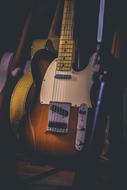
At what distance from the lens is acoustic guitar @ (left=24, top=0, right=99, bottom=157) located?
6.70ft

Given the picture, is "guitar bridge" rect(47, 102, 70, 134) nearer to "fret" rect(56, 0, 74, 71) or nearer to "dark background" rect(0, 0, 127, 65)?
"fret" rect(56, 0, 74, 71)

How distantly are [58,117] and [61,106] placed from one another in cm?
8

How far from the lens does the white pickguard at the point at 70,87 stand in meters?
2.06

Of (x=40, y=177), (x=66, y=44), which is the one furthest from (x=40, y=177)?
(x=66, y=44)

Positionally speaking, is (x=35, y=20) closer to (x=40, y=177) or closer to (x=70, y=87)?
(x=70, y=87)

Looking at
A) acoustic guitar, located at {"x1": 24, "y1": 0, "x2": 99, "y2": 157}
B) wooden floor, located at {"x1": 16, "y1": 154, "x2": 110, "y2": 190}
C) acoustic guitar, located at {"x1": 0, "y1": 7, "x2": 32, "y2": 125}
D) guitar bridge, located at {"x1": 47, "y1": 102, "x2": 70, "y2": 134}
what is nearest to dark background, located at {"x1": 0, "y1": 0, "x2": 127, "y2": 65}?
acoustic guitar, located at {"x1": 0, "y1": 7, "x2": 32, "y2": 125}

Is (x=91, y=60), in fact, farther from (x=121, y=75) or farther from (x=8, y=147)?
(x=8, y=147)

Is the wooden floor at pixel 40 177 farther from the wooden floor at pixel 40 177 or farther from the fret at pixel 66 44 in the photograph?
the fret at pixel 66 44

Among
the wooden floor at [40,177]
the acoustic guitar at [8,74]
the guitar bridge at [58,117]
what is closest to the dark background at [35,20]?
the acoustic guitar at [8,74]

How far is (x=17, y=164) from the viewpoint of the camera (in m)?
2.41

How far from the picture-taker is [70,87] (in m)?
2.12

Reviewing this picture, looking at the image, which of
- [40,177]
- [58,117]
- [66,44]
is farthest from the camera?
[66,44]

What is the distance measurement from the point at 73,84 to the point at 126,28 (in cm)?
78

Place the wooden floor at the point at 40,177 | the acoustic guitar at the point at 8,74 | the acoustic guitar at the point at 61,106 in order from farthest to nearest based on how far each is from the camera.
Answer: the acoustic guitar at the point at 8,74, the acoustic guitar at the point at 61,106, the wooden floor at the point at 40,177
